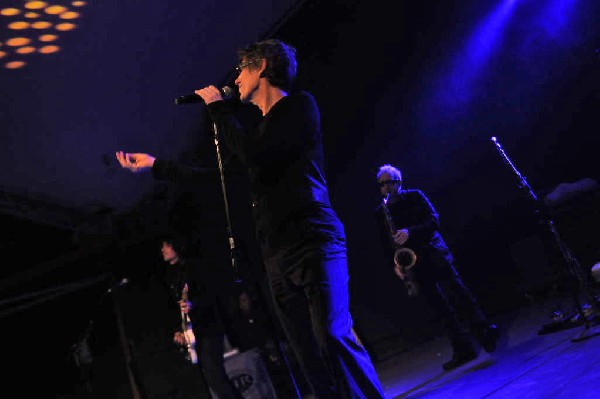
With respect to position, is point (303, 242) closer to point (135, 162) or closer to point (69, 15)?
point (135, 162)

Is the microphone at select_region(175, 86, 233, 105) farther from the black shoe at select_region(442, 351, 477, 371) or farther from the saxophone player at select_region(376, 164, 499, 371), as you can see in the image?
the black shoe at select_region(442, 351, 477, 371)

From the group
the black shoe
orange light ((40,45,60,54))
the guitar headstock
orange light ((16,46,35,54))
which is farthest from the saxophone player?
orange light ((16,46,35,54))

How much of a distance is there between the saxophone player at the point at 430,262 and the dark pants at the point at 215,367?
1.75m

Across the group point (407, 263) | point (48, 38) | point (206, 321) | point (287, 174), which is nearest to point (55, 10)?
point (48, 38)

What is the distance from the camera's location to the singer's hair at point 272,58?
1.89 m

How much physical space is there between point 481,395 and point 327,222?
155cm

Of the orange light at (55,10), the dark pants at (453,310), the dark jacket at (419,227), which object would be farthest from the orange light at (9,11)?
the dark pants at (453,310)

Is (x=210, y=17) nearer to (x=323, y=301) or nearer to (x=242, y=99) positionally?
(x=242, y=99)

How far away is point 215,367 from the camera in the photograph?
3.35 metres

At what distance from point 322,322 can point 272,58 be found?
113 centimetres

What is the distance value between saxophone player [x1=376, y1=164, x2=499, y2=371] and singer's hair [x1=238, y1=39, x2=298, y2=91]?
7.91ft

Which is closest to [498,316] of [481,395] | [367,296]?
[367,296]

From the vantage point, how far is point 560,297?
16.4ft

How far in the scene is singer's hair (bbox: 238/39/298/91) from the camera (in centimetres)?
189
